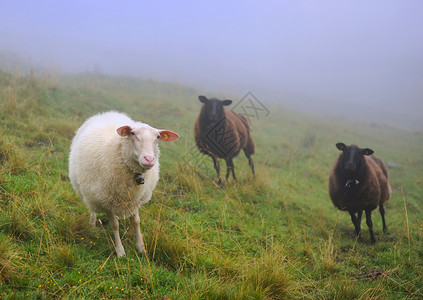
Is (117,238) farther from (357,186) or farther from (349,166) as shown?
(357,186)

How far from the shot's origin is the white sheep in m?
3.45

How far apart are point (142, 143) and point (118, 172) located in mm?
582

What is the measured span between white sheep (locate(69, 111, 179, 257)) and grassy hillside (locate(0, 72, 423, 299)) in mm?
312

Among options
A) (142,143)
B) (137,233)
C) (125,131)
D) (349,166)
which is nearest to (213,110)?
(349,166)

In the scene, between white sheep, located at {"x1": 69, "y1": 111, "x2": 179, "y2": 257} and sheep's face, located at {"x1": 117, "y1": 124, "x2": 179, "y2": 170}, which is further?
white sheep, located at {"x1": 69, "y1": 111, "x2": 179, "y2": 257}

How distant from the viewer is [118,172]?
3590mm

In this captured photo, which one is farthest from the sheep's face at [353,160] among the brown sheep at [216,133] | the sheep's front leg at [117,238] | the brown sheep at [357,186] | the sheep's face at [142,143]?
the sheep's front leg at [117,238]

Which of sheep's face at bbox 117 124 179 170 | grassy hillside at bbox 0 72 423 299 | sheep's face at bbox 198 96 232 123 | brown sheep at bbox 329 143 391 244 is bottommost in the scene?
grassy hillside at bbox 0 72 423 299

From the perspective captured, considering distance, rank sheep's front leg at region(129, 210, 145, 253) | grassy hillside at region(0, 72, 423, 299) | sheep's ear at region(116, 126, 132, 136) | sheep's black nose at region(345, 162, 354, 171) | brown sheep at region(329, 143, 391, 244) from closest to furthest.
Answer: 1. grassy hillside at region(0, 72, 423, 299)
2. sheep's ear at region(116, 126, 132, 136)
3. sheep's front leg at region(129, 210, 145, 253)
4. sheep's black nose at region(345, 162, 354, 171)
5. brown sheep at region(329, 143, 391, 244)

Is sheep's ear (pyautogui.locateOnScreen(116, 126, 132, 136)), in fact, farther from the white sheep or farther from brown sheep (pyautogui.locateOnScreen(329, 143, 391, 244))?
brown sheep (pyautogui.locateOnScreen(329, 143, 391, 244))

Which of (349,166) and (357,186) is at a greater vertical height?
(349,166)

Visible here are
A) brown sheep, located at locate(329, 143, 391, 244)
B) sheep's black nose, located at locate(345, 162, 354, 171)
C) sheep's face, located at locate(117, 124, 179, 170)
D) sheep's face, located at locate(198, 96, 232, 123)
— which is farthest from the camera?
sheep's face, located at locate(198, 96, 232, 123)

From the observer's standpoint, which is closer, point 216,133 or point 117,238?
point 117,238

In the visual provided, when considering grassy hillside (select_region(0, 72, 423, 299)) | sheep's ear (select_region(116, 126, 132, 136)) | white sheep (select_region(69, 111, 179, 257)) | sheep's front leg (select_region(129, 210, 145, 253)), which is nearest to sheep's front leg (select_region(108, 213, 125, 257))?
white sheep (select_region(69, 111, 179, 257))
